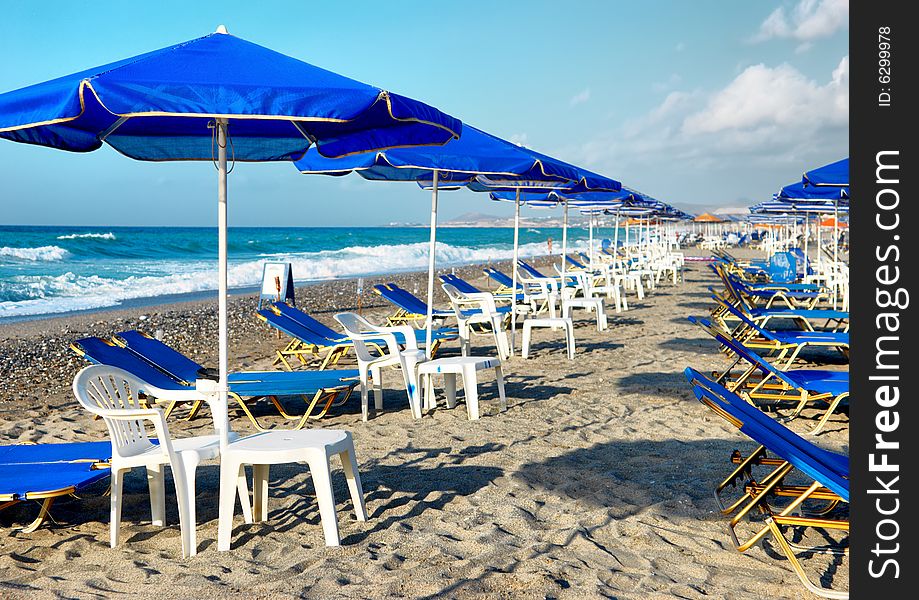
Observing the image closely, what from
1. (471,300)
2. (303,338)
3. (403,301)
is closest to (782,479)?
(303,338)

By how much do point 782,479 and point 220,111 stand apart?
2617 millimetres

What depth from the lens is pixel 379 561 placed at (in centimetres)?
339

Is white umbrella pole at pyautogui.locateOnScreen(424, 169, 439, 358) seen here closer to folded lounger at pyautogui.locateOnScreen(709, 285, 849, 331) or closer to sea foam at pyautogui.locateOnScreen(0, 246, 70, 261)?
folded lounger at pyautogui.locateOnScreen(709, 285, 849, 331)

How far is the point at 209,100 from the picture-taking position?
308 centimetres

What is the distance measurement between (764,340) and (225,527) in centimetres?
607

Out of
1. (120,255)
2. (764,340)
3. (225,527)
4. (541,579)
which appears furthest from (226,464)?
(120,255)

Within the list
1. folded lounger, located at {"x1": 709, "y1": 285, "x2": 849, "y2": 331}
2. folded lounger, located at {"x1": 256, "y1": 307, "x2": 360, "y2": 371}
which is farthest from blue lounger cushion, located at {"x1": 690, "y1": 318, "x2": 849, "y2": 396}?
folded lounger, located at {"x1": 256, "y1": 307, "x2": 360, "y2": 371}

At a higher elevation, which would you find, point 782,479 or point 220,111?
point 220,111

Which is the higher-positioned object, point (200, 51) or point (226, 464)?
point (200, 51)

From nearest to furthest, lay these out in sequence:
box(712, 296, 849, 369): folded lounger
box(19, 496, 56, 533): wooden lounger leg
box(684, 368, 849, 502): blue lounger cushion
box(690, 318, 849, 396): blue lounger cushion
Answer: box(684, 368, 849, 502): blue lounger cushion, box(19, 496, 56, 533): wooden lounger leg, box(690, 318, 849, 396): blue lounger cushion, box(712, 296, 849, 369): folded lounger

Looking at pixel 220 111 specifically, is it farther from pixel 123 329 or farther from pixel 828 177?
pixel 123 329

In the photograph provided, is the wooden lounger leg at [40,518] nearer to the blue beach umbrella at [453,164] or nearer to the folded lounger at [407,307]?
the blue beach umbrella at [453,164]

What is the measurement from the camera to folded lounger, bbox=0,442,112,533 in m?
3.46
